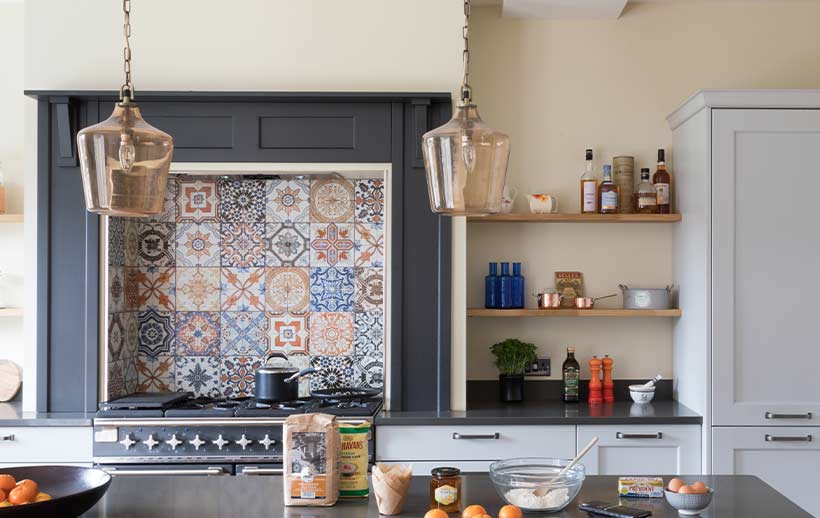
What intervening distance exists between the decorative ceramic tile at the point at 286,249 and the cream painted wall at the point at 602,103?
79 centimetres

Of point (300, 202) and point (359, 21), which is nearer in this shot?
point (359, 21)

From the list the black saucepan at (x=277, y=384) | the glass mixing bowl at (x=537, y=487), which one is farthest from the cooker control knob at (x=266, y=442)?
the glass mixing bowl at (x=537, y=487)

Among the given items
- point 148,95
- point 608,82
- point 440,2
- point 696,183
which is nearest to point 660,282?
point 696,183

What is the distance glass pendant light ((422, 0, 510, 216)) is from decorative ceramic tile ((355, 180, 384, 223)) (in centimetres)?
226

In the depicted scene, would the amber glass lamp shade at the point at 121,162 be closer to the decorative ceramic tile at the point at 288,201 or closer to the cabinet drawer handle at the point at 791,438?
the decorative ceramic tile at the point at 288,201

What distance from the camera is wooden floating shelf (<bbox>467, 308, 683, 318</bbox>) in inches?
156

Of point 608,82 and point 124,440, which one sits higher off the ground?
point 608,82

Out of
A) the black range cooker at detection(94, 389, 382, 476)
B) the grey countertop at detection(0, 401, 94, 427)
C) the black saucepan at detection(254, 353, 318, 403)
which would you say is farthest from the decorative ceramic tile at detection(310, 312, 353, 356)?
the grey countertop at detection(0, 401, 94, 427)

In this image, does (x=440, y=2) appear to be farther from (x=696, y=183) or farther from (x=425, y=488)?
(x=425, y=488)

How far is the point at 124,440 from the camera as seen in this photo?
3518 millimetres

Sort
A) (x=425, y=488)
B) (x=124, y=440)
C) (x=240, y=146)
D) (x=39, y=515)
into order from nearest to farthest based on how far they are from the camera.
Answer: (x=39, y=515), (x=425, y=488), (x=124, y=440), (x=240, y=146)

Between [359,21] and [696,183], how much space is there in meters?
1.62

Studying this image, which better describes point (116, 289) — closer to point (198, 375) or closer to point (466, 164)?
point (198, 375)

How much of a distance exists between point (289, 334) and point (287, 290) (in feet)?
0.68
